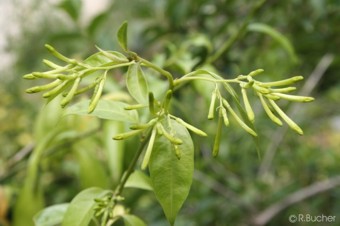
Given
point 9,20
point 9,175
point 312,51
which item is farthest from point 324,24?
point 9,20

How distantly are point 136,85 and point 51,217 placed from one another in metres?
0.18

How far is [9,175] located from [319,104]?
1.23m

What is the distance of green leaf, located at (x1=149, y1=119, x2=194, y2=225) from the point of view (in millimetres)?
358

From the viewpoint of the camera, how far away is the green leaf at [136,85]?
1.32ft

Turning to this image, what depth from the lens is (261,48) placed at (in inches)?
46.0

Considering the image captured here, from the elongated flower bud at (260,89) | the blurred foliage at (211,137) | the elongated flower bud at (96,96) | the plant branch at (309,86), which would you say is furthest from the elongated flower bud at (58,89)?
the plant branch at (309,86)

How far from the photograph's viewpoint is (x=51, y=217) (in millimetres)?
479

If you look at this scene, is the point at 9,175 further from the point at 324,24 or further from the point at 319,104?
the point at 319,104

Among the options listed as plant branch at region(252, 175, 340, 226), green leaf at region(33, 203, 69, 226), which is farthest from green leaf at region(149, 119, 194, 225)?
plant branch at region(252, 175, 340, 226)

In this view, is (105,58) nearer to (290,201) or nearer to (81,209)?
(81,209)

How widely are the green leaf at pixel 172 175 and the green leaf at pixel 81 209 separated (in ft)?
0.27

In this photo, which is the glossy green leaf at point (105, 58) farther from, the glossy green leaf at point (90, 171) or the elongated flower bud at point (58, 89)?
the glossy green leaf at point (90, 171)

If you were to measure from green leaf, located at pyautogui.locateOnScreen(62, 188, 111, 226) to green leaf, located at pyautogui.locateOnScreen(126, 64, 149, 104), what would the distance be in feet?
0.33

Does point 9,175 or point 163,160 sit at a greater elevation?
point 163,160
